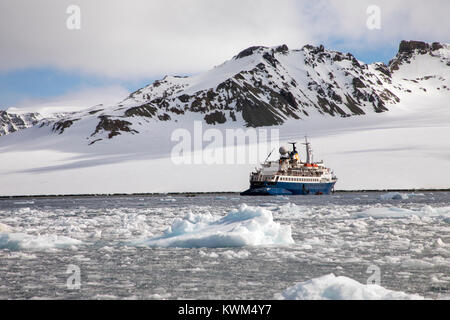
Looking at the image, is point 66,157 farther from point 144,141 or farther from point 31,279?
point 31,279

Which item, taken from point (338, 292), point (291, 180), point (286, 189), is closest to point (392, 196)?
point (286, 189)

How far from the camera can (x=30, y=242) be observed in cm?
1798

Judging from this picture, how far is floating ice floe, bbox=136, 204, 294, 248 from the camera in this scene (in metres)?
17.6

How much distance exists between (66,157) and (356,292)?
150 m

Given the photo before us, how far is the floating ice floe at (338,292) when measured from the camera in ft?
31.1

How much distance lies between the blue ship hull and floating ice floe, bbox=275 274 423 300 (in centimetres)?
7175

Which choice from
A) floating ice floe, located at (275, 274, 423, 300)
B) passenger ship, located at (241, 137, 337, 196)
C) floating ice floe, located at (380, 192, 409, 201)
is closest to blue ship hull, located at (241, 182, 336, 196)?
passenger ship, located at (241, 137, 337, 196)

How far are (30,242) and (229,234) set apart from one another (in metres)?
7.58

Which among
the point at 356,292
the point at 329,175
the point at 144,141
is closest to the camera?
the point at 356,292

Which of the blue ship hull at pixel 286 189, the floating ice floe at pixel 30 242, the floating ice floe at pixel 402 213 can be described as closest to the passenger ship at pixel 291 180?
the blue ship hull at pixel 286 189

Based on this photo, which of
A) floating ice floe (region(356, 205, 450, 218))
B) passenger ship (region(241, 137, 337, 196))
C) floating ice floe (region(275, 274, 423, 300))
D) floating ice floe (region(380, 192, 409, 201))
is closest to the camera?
floating ice floe (region(275, 274, 423, 300))

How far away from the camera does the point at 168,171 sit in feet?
397

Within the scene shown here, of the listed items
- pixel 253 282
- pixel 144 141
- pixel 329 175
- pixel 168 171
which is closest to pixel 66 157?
pixel 144 141

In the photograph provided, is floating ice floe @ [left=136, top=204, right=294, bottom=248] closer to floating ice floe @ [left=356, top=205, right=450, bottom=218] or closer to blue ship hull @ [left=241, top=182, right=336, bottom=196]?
floating ice floe @ [left=356, top=205, right=450, bottom=218]
